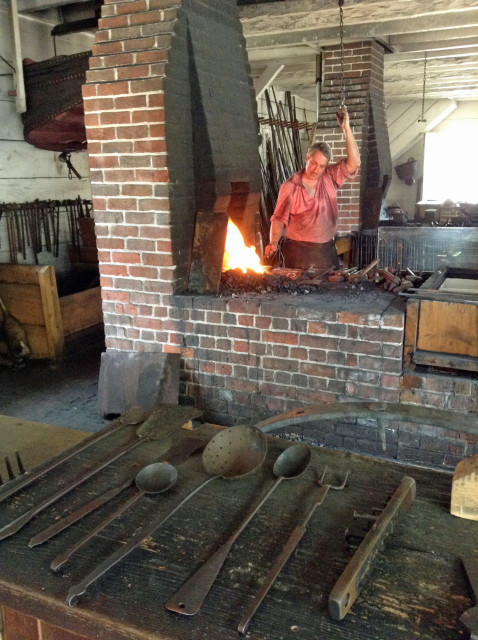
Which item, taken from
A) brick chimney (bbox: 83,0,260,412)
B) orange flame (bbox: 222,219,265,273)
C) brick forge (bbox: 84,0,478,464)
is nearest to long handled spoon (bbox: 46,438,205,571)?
brick forge (bbox: 84,0,478,464)

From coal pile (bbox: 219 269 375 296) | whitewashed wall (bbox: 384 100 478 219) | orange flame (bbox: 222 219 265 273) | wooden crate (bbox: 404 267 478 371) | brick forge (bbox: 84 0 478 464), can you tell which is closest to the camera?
wooden crate (bbox: 404 267 478 371)

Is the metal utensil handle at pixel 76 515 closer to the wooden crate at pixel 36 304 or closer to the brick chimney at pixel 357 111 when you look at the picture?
the wooden crate at pixel 36 304

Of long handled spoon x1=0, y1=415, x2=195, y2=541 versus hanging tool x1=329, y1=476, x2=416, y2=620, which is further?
long handled spoon x1=0, y1=415, x2=195, y2=541

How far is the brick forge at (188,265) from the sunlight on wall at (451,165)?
41.5ft

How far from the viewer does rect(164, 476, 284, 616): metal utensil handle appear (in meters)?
1.18

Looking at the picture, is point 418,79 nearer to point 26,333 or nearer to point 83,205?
point 83,205

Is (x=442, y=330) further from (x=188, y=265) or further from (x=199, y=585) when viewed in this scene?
(x=199, y=585)

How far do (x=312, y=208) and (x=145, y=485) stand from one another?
3765 millimetres

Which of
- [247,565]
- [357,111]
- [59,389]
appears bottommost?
[59,389]

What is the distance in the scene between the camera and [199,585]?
124cm

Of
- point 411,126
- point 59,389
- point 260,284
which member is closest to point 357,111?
point 260,284

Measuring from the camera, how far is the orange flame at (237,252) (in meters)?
4.34

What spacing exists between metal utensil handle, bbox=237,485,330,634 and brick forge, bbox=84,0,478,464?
69.5 inches

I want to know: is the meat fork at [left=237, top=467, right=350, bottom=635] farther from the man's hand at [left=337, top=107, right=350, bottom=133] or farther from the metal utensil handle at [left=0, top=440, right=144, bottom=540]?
the man's hand at [left=337, top=107, right=350, bottom=133]
